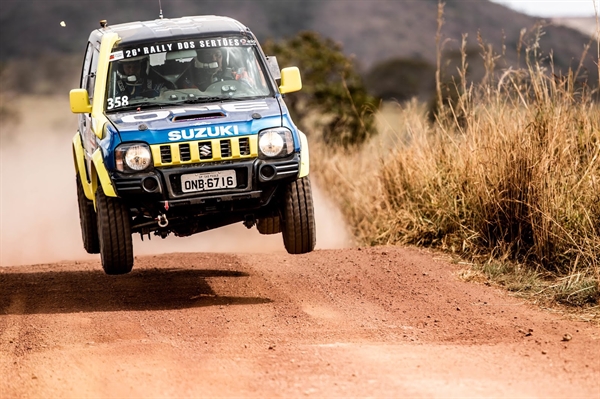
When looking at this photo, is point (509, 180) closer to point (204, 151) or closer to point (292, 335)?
point (204, 151)

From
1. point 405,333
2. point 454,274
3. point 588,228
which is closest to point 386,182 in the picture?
point 454,274

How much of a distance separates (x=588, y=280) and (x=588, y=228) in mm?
704

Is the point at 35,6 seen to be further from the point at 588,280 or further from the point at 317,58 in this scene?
the point at 588,280

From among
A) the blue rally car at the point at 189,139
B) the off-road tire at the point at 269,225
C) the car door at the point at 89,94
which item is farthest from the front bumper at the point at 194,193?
the off-road tire at the point at 269,225

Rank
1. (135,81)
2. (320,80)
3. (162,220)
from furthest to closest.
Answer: (320,80) < (135,81) < (162,220)

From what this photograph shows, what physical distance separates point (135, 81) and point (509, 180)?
11.0 ft

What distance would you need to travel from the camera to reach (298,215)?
8.56 metres

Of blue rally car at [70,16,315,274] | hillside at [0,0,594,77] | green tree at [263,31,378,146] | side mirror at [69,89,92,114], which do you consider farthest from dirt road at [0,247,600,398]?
hillside at [0,0,594,77]

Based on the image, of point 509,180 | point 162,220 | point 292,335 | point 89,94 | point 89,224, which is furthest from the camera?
point 89,224

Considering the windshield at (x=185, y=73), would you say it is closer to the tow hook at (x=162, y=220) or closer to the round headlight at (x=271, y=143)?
the round headlight at (x=271, y=143)

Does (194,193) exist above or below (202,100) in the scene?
below

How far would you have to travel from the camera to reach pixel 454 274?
367 inches

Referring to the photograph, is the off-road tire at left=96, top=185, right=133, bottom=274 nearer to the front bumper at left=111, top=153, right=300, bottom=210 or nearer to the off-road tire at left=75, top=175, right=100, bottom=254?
the front bumper at left=111, top=153, right=300, bottom=210

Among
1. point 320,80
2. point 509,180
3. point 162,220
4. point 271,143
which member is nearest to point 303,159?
→ point 271,143
